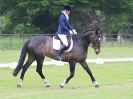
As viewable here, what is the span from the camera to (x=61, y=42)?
17.3 metres

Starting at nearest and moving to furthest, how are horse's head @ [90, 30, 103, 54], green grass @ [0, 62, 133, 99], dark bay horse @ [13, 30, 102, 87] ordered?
green grass @ [0, 62, 133, 99]
dark bay horse @ [13, 30, 102, 87]
horse's head @ [90, 30, 103, 54]

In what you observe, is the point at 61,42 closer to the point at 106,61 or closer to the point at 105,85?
the point at 105,85

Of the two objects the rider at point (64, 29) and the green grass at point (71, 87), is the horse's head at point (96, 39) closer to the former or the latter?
the rider at point (64, 29)

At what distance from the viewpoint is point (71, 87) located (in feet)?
55.8

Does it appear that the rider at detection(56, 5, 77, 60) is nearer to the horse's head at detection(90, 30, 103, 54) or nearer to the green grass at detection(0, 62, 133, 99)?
the horse's head at detection(90, 30, 103, 54)

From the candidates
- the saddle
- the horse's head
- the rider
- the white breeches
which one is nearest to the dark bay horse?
the horse's head

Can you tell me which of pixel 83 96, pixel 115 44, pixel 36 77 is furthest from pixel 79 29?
pixel 83 96

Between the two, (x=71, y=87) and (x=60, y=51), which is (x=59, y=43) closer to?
(x=60, y=51)

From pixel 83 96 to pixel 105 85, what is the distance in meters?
3.59

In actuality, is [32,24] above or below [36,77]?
below

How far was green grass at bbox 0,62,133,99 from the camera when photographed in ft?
47.3

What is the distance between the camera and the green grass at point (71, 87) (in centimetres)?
1441

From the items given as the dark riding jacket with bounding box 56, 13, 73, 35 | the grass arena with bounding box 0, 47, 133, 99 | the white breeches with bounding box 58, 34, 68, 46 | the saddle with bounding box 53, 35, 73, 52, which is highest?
the dark riding jacket with bounding box 56, 13, 73, 35

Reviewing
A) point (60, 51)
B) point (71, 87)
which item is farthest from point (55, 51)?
point (71, 87)
